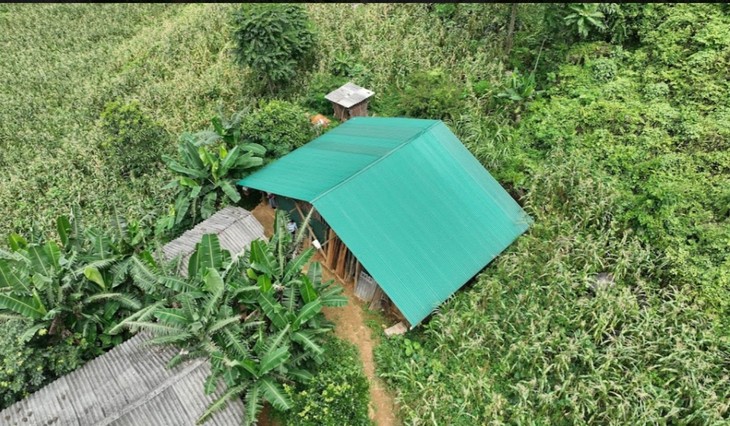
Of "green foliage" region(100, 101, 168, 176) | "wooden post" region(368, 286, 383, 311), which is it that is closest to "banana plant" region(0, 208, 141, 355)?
"green foliage" region(100, 101, 168, 176)

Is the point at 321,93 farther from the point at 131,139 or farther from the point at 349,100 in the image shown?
the point at 131,139

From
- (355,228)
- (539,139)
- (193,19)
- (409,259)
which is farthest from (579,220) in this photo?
(193,19)

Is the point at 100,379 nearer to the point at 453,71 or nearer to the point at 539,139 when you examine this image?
the point at 539,139

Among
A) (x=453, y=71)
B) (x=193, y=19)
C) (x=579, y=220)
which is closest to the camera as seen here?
(x=579, y=220)

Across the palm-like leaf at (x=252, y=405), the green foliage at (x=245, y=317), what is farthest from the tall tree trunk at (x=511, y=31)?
the palm-like leaf at (x=252, y=405)

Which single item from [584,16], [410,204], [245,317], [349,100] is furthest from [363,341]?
[584,16]

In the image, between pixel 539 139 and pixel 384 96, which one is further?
pixel 384 96

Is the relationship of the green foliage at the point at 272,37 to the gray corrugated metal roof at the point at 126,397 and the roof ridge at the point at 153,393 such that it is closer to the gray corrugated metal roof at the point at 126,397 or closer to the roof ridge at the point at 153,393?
the gray corrugated metal roof at the point at 126,397

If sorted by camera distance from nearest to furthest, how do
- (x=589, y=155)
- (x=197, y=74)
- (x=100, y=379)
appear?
(x=100, y=379) < (x=589, y=155) < (x=197, y=74)
